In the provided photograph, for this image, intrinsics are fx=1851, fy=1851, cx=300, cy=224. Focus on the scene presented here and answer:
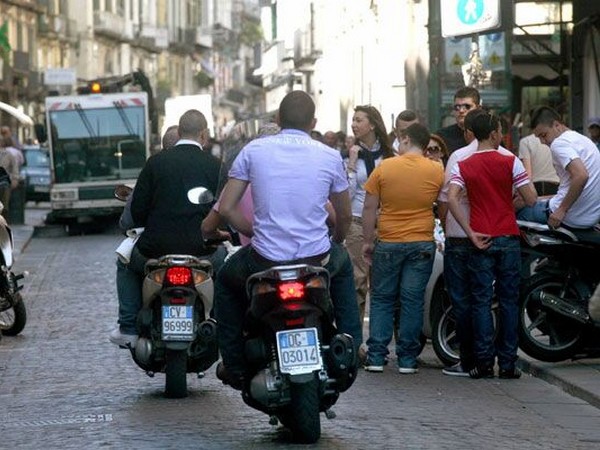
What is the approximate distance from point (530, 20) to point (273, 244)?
69.2 ft

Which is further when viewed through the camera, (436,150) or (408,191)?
(436,150)

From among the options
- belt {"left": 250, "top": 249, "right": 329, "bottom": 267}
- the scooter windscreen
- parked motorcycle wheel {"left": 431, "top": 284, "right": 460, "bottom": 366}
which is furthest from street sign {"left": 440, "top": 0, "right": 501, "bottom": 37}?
belt {"left": 250, "top": 249, "right": 329, "bottom": 267}

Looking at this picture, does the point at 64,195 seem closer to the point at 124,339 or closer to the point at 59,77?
the point at 59,77

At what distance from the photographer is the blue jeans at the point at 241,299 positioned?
9062 millimetres

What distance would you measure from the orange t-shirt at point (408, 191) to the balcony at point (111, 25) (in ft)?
246

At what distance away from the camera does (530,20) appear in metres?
29.4

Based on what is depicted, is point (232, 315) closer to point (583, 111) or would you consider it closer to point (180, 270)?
point (180, 270)

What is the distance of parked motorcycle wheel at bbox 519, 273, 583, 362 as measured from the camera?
1259cm

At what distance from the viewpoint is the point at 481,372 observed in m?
12.2

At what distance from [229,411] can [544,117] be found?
4.04m

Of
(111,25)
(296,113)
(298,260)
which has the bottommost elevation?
(298,260)

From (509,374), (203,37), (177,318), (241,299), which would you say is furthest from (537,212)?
(203,37)

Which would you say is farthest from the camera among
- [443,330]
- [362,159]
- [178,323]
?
[362,159]

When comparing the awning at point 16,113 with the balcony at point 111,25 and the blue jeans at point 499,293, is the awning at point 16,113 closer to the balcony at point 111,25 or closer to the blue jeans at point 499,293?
the blue jeans at point 499,293
